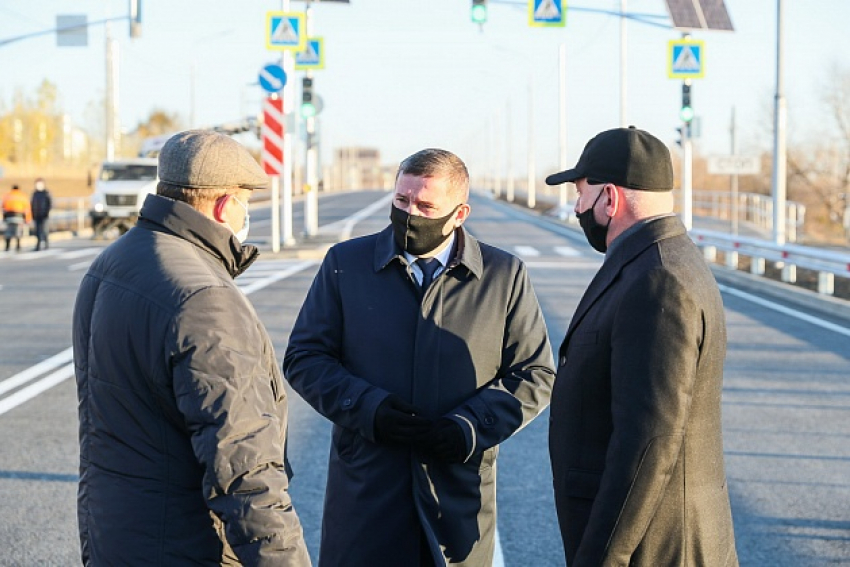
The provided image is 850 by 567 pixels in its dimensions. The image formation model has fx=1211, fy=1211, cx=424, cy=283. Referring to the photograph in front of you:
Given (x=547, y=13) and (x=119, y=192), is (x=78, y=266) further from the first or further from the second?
(x=547, y=13)

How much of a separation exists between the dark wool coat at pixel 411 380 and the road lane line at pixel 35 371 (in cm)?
729

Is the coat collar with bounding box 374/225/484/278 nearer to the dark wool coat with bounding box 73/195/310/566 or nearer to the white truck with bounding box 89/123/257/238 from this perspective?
the dark wool coat with bounding box 73/195/310/566

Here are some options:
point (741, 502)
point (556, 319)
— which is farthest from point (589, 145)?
point (556, 319)

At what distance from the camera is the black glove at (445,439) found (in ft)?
12.7

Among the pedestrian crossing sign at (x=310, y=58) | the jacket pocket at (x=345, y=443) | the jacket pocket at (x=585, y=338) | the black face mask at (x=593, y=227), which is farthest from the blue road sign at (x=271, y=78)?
the jacket pocket at (x=585, y=338)

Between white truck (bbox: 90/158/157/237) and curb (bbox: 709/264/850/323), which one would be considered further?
white truck (bbox: 90/158/157/237)

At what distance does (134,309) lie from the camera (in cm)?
305

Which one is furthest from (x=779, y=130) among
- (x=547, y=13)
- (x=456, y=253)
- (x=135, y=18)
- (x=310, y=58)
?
(x=456, y=253)

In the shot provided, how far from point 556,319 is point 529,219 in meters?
39.1

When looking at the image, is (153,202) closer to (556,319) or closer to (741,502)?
(741,502)

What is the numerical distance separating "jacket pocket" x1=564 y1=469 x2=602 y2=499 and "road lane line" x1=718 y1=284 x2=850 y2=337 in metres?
12.1

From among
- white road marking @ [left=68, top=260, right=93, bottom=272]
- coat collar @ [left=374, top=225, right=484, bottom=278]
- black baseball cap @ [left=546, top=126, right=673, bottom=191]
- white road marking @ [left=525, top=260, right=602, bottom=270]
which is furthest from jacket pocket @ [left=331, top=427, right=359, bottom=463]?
white road marking @ [left=68, top=260, right=93, bottom=272]

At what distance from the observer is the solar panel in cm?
2955

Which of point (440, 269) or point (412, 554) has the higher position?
point (440, 269)
